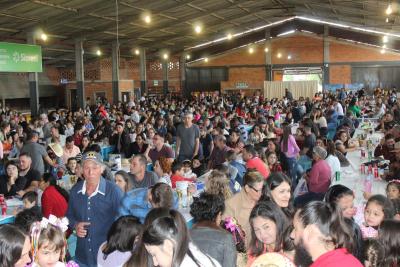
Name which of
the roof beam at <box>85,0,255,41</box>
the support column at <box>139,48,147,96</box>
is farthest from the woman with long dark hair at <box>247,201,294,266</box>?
the support column at <box>139,48,147,96</box>

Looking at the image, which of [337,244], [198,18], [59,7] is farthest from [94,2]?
[337,244]

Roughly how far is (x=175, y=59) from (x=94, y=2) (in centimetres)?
1704

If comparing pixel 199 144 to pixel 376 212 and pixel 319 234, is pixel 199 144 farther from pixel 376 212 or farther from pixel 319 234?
pixel 319 234

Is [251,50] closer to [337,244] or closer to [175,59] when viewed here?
[175,59]

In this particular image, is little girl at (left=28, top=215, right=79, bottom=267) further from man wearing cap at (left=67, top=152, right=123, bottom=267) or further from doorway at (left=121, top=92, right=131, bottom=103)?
doorway at (left=121, top=92, right=131, bottom=103)

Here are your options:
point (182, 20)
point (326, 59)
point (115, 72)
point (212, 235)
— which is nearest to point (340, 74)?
point (326, 59)

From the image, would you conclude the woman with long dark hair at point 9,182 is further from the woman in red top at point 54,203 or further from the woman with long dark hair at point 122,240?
the woman with long dark hair at point 122,240

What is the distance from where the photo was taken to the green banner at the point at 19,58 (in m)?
13.9

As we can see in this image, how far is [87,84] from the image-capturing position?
2645 centimetres

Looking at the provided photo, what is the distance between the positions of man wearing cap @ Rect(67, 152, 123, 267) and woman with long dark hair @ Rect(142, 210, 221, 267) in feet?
6.28

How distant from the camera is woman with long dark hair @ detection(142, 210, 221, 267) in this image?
2195 millimetres

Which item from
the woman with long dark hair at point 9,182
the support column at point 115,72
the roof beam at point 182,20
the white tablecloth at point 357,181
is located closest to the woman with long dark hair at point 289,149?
the white tablecloth at point 357,181

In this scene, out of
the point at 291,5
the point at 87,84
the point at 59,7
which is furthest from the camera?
the point at 87,84

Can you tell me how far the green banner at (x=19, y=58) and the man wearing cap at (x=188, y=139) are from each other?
24.3 ft
